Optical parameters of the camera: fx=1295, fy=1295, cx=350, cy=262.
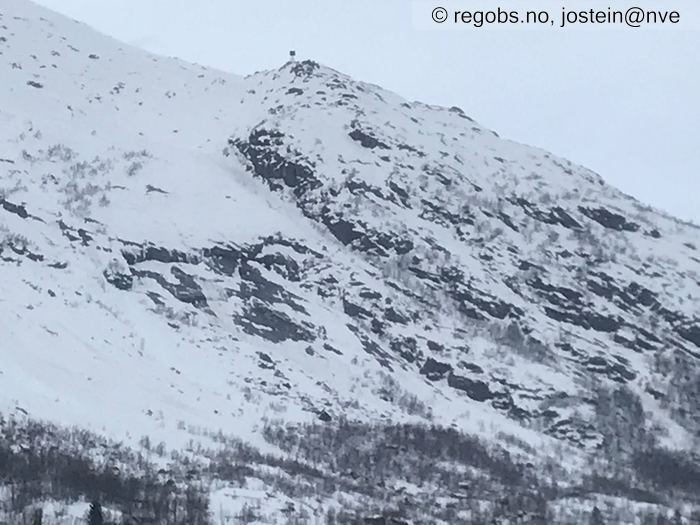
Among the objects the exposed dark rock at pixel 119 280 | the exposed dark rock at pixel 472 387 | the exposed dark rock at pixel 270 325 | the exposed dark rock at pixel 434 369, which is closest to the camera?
the exposed dark rock at pixel 119 280

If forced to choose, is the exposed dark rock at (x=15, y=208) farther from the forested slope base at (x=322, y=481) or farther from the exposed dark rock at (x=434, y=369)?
the exposed dark rock at (x=434, y=369)

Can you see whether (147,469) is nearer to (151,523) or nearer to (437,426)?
(151,523)

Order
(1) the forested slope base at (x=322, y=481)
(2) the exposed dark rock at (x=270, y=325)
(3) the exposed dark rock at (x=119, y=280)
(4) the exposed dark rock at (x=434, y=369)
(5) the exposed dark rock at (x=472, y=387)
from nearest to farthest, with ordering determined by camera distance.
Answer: (1) the forested slope base at (x=322, y=481) < (3) the exposed dark rock at (x=119, y=280) < (2) the exposed dark rock at (x=270, y=325) < (5) the exposed dark rock at (x=472, y=387) < (4) the exposed dark rock at (x=434, y=369)

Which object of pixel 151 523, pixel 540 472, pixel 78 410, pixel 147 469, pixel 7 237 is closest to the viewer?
pixel 151 523

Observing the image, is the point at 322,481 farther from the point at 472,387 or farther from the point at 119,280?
the point at 119,280

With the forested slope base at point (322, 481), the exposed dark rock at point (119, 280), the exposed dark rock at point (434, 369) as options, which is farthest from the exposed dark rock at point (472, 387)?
the exposed dark rock at point (119, 280)

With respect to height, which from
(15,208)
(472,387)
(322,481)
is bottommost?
(322,481)

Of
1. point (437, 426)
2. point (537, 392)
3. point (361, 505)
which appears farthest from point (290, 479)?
point (537, 392)

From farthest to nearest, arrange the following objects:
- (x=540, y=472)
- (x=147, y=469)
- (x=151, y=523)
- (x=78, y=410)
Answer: (x=540, y=472) → (x=78, y=410) → (x=147, y=469) → (x=151, y=523)

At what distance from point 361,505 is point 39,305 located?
181 feet

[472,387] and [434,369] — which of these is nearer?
[472,387]

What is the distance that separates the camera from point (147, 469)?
13512 centimetres

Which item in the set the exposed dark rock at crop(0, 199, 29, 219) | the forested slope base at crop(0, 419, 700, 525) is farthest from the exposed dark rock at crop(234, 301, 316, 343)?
the exposed dark rock at crop(0, 199, 29, 219)

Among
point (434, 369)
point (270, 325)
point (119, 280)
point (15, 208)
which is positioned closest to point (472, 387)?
point (434, 369)
